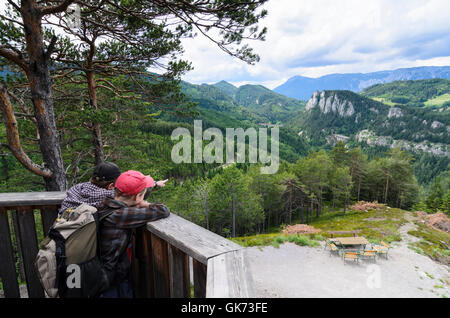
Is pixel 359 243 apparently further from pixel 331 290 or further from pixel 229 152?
pixel 229 152

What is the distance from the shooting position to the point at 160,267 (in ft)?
6.73

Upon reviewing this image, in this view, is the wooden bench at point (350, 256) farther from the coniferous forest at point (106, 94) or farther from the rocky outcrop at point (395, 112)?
the rocky outcrop at point (395, 112)

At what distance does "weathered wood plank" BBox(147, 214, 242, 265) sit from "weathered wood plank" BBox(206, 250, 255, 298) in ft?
0.21

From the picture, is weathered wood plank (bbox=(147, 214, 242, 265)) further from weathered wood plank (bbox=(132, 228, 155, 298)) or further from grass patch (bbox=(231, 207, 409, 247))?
grass patch (bbox=(231, 207, 409, 247))

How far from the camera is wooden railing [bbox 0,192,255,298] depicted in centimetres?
139

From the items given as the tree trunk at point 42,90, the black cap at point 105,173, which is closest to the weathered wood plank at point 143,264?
the black cap at point 105,173

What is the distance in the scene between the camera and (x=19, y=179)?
37.9 feet

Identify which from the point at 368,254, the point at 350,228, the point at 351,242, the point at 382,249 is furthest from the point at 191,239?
the point at 350,228

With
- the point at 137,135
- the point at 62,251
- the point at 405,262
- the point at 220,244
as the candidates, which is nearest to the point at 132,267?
the point at 62,251

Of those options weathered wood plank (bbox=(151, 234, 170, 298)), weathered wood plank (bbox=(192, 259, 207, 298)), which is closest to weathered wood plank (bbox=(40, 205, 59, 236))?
weathered wood plank (bbox=(151, 234, 170, 298))

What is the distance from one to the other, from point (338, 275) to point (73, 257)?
10732 mm

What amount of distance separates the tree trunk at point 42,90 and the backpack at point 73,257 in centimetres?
354
